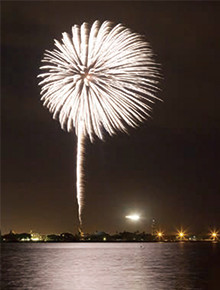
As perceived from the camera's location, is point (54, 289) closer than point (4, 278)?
Yes

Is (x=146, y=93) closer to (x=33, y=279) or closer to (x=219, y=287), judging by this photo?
(x=219, y=287)

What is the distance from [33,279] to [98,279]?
29.2 feet

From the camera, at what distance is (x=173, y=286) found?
68.2 meters

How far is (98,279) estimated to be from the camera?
3061 inches

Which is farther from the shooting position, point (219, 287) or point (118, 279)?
point (118, 279)

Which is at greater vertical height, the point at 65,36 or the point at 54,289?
the point at 65,36

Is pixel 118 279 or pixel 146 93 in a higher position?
pixel 146 93

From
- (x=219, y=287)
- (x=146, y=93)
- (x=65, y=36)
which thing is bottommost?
(x=219, y=287)

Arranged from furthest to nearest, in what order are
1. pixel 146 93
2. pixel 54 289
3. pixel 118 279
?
pixel 118 279
pixel 54 289
pixel 146 93

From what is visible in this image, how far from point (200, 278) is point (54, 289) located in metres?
23.2

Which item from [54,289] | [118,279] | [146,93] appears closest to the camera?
[146,93]

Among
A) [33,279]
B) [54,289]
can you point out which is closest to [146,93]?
[54,289]

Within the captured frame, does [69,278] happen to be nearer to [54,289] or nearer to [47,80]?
[54,289]

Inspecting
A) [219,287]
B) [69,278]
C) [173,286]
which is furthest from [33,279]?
[219,287]
